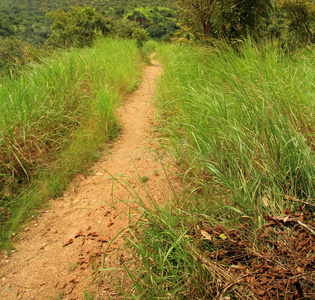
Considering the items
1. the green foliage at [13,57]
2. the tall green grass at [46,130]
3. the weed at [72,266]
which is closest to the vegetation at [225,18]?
the tall green grass at [46,130]

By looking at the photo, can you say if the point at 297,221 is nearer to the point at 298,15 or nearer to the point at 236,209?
the point at 236,209

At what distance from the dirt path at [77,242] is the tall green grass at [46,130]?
0.70 feet

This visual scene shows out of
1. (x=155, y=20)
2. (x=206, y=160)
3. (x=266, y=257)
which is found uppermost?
(x=155, y=20)

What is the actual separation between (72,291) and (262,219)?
1.36m

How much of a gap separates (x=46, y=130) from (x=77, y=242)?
1762 mm

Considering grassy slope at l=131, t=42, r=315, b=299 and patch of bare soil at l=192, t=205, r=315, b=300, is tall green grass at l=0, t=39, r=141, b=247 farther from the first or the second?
patch of bare soil at l=192, t=205, r=315, b=300

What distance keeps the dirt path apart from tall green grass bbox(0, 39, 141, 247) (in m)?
0.21

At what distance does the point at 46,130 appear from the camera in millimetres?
3205

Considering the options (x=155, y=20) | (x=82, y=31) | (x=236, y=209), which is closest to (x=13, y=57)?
(x=236, y=209)

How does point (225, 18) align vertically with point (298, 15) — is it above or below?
above

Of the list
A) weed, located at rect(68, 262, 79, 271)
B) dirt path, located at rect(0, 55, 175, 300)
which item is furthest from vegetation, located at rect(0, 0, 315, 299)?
weed, located at rect(68, 262, 79, 271)

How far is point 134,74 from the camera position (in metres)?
6.59

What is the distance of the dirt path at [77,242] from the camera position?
1687mm

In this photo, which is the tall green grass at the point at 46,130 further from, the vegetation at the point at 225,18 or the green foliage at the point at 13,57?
the vegetation at the point at 225,18
